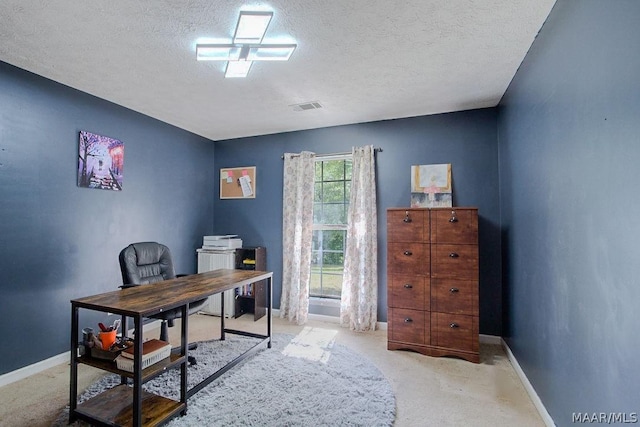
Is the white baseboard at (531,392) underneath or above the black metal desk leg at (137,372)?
underneath

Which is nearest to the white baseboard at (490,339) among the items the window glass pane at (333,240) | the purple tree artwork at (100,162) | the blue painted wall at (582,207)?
the blue painted wall at (582,207)

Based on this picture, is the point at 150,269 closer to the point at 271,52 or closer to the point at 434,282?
the point at 271,52

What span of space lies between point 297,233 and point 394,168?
57.3 inches

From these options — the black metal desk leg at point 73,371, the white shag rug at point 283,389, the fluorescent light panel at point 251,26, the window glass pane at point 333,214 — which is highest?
the fluorescent light panel at point 251,26

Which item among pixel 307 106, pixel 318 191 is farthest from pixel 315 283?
pixel 307 106

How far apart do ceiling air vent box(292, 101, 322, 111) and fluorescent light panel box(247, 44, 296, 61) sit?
0.96m

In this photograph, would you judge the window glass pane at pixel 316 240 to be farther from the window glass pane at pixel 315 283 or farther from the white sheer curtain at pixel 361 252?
the white sheer curtain at pixel 361 252

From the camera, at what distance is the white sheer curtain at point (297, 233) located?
12.4 ft

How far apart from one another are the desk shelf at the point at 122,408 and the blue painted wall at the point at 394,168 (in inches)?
87.6

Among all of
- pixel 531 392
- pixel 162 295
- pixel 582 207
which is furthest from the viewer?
pixel 531 392

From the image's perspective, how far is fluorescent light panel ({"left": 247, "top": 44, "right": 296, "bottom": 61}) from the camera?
6.61ft

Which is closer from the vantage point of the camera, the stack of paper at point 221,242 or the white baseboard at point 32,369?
the white baseboard at point 32,369

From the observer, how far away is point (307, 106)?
125 inches

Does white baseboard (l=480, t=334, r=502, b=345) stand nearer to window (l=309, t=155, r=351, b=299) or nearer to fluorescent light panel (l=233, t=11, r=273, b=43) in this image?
window (l=309, t=155, r=351, b=299)
